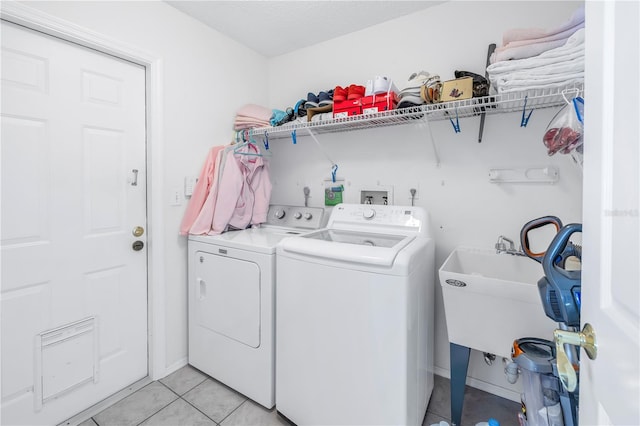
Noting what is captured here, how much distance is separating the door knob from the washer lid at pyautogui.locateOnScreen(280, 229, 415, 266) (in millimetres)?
666

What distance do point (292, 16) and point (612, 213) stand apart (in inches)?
85.6

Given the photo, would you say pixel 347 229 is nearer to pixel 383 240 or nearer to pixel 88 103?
pixel 383 240

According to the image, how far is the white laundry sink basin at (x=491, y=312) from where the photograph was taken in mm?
1300

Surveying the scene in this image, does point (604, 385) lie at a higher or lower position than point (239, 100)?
lower

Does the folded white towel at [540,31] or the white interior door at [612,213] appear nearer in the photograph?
the white interior door at [612,213]

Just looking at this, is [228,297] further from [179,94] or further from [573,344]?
[573,344]

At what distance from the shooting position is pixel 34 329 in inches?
58.8

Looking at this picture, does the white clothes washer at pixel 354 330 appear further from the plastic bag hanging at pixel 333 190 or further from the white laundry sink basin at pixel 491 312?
the plastic bag hanging at pixel 333 190

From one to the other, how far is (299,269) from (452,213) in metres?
1.09

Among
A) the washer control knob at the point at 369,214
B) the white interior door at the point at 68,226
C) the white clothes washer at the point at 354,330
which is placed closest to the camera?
the white clothes washer at the point at 354,330

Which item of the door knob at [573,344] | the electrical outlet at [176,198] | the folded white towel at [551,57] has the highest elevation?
the folded white towel at [551,57]

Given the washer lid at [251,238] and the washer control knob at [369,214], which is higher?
the washer control knob at [369,214]

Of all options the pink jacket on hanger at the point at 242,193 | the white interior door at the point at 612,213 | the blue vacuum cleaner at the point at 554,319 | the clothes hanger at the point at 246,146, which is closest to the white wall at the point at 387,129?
the clothes hanger at the point at 246,146

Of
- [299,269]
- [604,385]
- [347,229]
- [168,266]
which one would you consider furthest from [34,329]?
[604,385]
